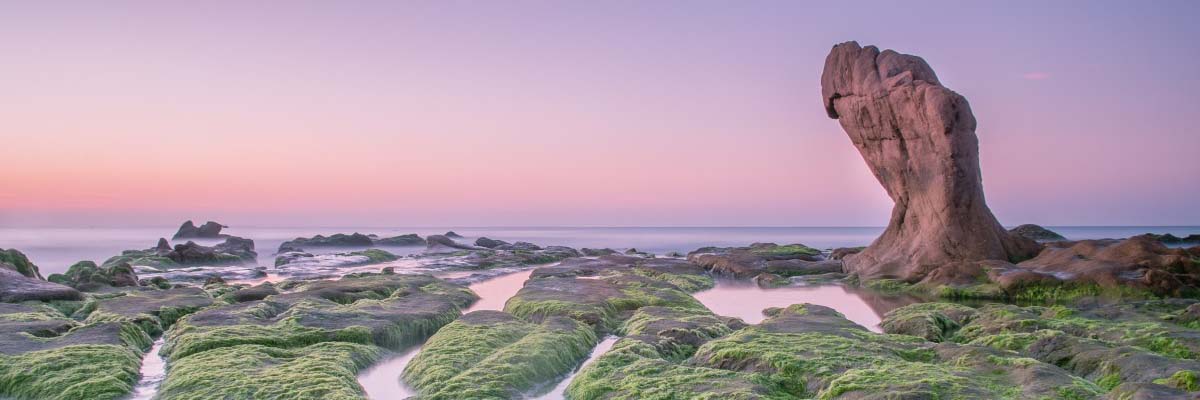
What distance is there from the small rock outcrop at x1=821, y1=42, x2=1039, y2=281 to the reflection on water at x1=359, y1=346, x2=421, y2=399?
19.1 m

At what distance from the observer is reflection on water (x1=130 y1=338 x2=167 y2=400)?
30.7 feet

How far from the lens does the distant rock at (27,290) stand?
681 inches

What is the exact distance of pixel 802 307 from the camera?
53.1 ft

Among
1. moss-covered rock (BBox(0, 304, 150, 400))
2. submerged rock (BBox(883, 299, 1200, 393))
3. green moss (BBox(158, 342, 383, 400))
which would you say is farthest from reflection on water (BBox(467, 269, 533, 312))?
submerged rock (BBox(883, 299, 1200, 393))

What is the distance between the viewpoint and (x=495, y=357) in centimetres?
1045

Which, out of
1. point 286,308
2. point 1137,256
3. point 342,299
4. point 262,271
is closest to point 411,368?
point 286,308

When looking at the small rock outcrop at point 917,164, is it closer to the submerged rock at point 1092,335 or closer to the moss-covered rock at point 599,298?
the moss-covered rock at point 599,298

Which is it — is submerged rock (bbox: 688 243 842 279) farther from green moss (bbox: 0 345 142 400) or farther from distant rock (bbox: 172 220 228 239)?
distant rock (bbox: 172 220 228 239)

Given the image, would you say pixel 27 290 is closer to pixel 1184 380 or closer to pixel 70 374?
pixel 70 374

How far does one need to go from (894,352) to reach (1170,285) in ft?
42.5

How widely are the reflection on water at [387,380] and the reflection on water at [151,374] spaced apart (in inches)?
112

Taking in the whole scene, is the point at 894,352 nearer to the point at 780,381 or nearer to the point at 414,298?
the point at 780,381

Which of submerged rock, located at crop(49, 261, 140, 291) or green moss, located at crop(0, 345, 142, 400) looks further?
submerged rock, located at crop(49, 261, 140, 291)

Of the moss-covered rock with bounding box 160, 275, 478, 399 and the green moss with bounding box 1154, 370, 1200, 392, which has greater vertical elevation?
the green moss with bounding box 1154, 370, 1200, 392
